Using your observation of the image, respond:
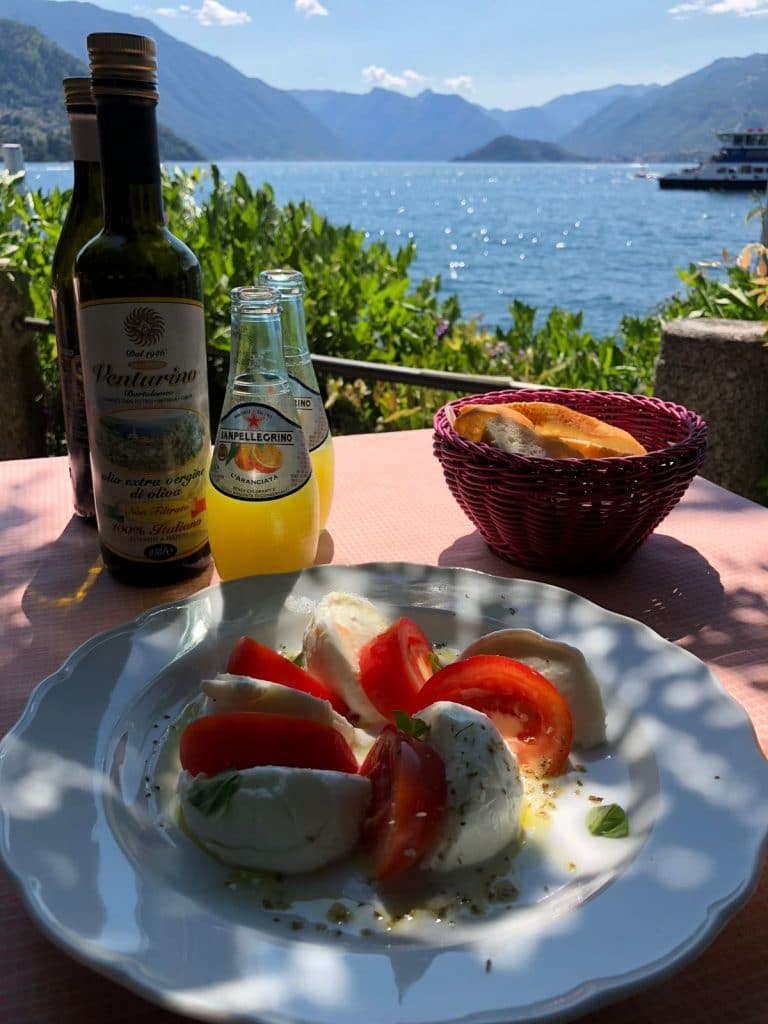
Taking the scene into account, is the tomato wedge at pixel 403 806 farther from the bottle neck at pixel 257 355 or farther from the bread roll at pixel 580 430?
the bread roll at pixel 580 430

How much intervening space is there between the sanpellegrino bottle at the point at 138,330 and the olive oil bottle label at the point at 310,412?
0.57 feet

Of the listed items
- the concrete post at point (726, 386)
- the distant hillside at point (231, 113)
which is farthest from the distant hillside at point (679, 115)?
the concrete post at point (726, 386)

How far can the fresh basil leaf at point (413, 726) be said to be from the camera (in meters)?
0.70

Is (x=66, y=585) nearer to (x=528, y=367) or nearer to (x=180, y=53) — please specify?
(x=528, y=367)

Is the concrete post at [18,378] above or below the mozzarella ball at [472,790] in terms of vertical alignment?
below

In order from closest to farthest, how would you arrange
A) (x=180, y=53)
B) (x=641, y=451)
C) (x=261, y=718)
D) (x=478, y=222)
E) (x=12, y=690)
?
(x=261, y=718) → (x=12, y=690) → (x=641, y=451) → (x=478, y=222) → (x=180, y=53)

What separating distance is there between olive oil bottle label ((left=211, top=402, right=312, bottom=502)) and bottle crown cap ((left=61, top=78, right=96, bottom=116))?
44cm

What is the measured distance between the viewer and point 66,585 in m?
1.20

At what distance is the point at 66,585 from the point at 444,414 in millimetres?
610

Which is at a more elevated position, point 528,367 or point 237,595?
point 237,595

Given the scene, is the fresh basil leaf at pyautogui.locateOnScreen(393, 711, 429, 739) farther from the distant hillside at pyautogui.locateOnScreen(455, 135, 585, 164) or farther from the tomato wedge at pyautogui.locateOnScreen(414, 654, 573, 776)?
the distant hillside at pyautogui.locateOnScreen(455, 135, 585, 164)

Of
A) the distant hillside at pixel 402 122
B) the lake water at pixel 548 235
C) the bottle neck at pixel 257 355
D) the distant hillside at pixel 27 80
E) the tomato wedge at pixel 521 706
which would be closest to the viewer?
the tomato wedge at pixel 521 706

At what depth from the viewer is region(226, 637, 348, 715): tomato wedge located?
2.66ft

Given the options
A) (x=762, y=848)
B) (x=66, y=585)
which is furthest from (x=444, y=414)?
(x=762, y=848)
